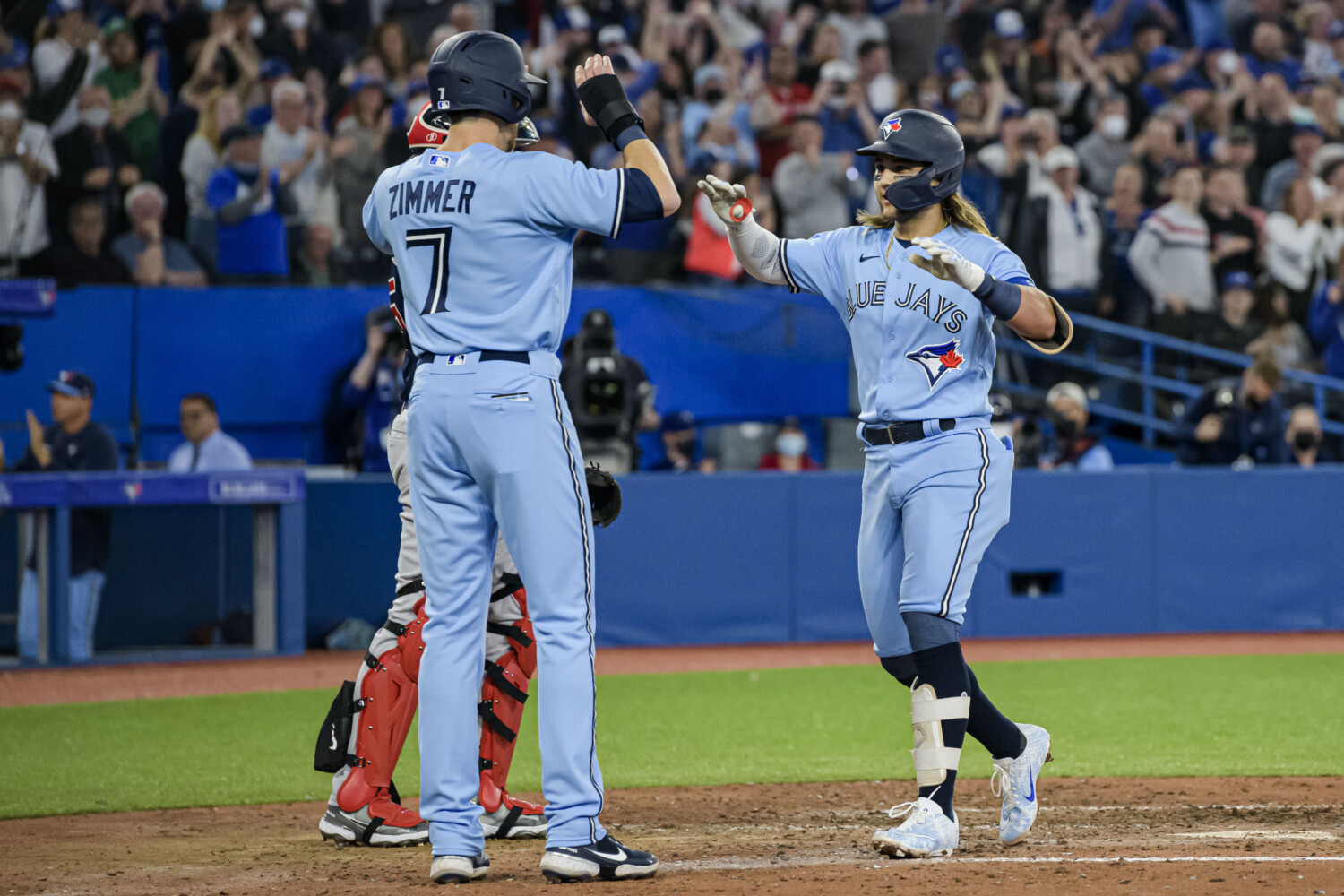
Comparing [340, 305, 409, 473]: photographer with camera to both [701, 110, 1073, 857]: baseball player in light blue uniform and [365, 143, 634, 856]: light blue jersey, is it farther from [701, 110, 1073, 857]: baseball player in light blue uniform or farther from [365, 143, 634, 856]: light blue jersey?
[365, 143, 634, 856]: light blue jersey

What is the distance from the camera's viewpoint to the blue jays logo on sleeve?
4660 millimetres

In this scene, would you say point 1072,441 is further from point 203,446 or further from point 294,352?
A: point 203,446

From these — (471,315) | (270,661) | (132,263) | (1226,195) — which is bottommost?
(270,661)

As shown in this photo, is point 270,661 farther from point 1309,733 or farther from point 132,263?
point 1309,733

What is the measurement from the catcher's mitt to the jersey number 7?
78 cm

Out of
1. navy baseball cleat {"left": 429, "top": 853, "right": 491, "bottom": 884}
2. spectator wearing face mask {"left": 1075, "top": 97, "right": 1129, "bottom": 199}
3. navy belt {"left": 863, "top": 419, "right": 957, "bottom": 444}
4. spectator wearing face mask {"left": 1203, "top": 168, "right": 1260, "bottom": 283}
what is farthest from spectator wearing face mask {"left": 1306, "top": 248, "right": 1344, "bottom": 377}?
navy baseball cleat {"left": 429, "top": 853, "right": 491, "bottom": 884}

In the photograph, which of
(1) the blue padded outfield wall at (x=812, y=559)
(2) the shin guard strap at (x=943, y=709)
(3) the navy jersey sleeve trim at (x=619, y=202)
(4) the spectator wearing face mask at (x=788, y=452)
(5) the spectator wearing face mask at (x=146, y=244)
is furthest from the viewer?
(4) the spectator wearing face mask at (x=788, y=452)

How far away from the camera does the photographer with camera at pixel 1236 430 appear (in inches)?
468

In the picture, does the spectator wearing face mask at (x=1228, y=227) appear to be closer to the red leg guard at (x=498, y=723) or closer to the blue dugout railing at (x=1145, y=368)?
the blue dugout railing at (x=1145, y=368)

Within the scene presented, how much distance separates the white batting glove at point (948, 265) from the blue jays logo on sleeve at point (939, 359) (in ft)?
0.98

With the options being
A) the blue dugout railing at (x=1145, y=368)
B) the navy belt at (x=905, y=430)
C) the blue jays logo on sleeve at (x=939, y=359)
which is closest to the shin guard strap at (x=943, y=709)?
the navy belt at (x=905, y=430)

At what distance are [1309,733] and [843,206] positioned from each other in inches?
254

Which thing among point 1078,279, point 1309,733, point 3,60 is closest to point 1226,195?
point 1078,279

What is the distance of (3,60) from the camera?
12.0 m
